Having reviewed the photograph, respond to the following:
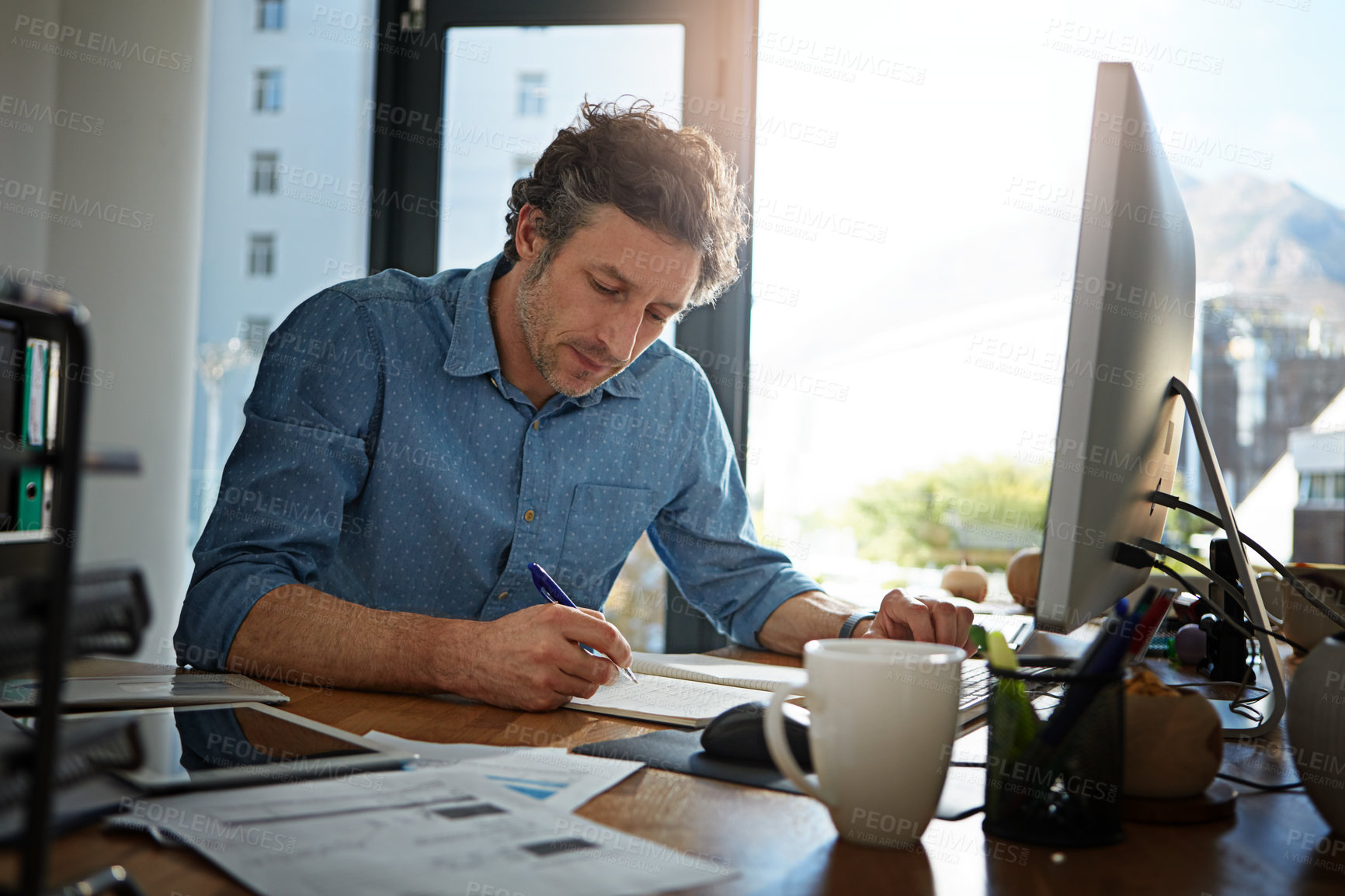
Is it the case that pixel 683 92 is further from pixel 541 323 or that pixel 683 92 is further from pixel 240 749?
pixel 240 749

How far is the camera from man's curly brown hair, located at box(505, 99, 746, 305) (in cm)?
134

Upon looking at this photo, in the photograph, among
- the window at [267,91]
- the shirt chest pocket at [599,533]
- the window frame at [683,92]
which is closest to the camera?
the shirt chest pocket at [599,533]

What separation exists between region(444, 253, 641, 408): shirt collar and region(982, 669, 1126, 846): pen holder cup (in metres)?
0.98

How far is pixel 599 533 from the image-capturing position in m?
1.48

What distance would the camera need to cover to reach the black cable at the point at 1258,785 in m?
0.69

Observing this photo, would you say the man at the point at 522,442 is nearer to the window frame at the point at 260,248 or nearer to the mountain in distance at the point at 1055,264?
the mountain in distance at the point at 1055,264

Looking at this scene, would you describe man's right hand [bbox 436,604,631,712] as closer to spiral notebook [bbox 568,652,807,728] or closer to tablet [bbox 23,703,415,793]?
spiral notebook [bbox 568,652,807,728]

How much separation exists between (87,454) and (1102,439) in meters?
0.64

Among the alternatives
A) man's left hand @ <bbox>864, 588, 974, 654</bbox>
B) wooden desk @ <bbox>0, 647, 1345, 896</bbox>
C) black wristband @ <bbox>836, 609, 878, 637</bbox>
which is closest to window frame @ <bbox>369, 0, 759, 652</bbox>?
black wristband @ <bbox>836, 609, 878, 637</bbox>

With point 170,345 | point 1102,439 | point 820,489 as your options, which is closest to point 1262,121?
point 820,489

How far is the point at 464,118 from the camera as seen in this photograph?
238 centimetres

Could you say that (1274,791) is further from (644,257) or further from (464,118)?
(464,118)

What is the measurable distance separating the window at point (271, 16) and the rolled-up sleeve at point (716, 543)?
9.35ft

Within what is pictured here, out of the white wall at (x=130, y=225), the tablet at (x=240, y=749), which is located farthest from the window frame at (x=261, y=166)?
the tablet at (x=240, y=749)
